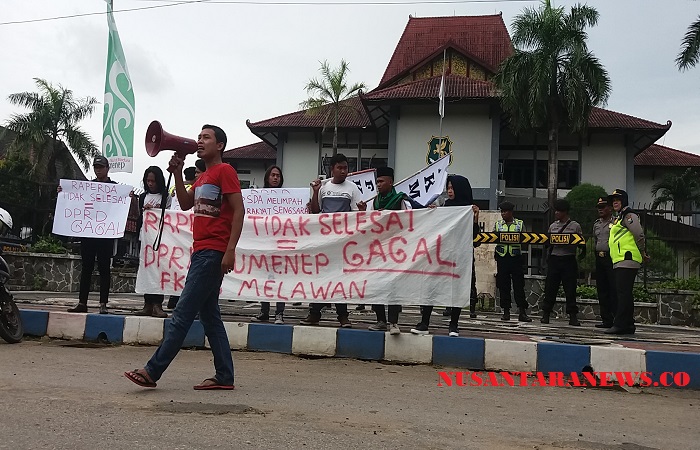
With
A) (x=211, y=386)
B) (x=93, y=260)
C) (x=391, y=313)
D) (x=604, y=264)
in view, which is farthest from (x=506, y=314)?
(x=211, y=386)

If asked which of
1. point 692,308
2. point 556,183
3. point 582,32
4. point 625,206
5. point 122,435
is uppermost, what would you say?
point 582,32

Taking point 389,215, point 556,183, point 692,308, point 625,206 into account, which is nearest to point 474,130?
point 556,183

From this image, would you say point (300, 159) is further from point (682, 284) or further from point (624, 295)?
point (624, 295)

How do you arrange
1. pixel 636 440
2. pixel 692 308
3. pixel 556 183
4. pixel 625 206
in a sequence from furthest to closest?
pixel 556 183 → pixel 692 308 → pixel 625 206 → pixel 636 440

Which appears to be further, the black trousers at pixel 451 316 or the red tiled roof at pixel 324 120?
the red tiled roof at pixel 324 120

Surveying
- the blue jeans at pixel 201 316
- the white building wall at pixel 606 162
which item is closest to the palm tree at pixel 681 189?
the white building wall at pixel 606 162

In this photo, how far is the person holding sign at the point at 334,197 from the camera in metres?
6.79

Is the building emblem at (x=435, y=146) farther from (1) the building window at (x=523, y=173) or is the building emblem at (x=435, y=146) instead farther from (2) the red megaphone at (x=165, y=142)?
(2) the red megaphone at (x=165, y=142)

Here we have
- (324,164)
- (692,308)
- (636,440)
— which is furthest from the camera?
(324,164)

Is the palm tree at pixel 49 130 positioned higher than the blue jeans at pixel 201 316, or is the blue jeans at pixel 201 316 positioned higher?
the palm tree at pixel 49 130

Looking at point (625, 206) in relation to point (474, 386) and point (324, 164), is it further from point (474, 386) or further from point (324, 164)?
point (324, 164)

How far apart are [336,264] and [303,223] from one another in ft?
2.01

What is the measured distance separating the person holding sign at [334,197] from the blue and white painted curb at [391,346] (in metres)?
0.51

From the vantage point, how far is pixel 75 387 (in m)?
4.27
